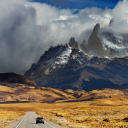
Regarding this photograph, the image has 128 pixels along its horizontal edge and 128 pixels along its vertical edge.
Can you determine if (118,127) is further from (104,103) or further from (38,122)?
(104,103)

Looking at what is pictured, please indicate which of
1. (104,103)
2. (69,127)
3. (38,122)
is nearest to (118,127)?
(69,127)

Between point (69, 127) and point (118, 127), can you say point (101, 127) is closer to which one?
point (118, 127)

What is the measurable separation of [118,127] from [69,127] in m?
7.99

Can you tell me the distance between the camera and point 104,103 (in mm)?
178875

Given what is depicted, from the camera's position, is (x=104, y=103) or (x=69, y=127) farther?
(x=104, y=103)

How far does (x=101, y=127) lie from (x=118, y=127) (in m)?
2.74

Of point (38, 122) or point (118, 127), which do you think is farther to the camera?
point (38, 122)

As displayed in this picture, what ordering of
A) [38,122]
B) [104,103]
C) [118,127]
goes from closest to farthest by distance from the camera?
[118,127]
[38,122]
[104,103]

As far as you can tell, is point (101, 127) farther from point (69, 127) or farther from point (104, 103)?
point (104, 103)

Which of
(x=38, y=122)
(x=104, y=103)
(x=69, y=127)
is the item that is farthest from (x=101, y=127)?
(x=104, y=103)

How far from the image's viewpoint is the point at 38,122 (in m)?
48.6

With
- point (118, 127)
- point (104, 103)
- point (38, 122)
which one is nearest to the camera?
point (118, 127)

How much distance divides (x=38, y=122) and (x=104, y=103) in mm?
136518

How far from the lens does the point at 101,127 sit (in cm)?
3825
